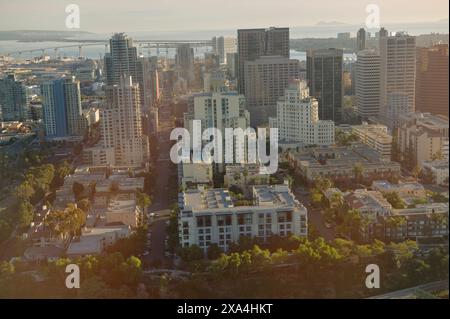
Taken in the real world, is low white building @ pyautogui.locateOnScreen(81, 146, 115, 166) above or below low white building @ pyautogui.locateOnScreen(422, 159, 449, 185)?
below

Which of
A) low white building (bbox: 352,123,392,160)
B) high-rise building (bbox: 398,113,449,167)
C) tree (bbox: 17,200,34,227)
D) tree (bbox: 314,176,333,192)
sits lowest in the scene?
tree (bbox: 17,200,34,227)

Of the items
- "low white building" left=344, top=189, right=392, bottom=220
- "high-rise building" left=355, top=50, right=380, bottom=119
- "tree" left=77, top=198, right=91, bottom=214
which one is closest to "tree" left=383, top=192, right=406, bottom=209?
"low white building" left=344, top=189, right=392, bottom=220

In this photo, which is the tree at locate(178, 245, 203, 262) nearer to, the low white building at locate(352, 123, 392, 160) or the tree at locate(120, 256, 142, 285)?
the tree at locate(120, 256, 142, 285)

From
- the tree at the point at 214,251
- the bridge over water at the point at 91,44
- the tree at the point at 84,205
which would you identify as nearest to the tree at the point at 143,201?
the tree at the point at 84,205

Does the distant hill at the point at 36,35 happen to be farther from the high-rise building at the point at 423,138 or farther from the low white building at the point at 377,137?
the high-rise building at the point at 423,138

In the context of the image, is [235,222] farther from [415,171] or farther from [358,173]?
[415,171]

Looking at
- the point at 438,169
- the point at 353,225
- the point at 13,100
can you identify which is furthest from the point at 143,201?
the point at 13,100
